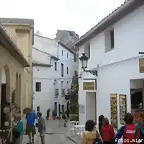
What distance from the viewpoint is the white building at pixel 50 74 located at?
43250 millimetres

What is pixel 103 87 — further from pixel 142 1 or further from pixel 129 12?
pixel 142 1

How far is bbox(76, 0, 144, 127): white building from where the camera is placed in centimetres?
1117

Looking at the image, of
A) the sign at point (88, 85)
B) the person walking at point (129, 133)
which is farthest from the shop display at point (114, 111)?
the person walking at point (129, 133)

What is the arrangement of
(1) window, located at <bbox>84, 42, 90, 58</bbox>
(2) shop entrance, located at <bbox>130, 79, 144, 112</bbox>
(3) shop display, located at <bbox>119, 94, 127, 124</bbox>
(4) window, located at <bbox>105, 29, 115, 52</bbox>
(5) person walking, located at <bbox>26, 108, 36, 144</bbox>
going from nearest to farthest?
(2) shop entrance, located at <bbox>130, 79, 144, 112</bbox> → (3) shop display, located at <bbox>119, 94, 127, 124</bbox> → (4) window, located at <bbox>105, 29, 115, 52</bbox> → (5) person walking, located at <bbox>26, 108, 36, 144</bbox> → (1) window, located at <bbox>84, 42, 90, 58</bbox>

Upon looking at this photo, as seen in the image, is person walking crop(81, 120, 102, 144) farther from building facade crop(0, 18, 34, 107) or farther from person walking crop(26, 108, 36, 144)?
building facade crop(0, 18, 34, 107)

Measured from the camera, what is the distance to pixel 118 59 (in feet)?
42.3

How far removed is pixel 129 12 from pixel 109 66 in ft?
10.1

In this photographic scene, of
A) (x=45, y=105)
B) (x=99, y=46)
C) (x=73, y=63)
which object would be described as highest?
(x=73, y=63)

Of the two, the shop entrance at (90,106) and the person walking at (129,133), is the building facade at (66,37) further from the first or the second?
the person walking at (129,133)

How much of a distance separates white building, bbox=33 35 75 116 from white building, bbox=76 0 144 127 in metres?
Result: 26.5

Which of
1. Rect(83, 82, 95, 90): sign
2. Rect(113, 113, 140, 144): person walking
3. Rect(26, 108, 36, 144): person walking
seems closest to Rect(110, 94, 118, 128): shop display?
Rect(83, 82, 95, 90): sign

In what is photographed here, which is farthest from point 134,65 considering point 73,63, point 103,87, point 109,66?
point 73,63

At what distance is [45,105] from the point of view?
44344 millimetres

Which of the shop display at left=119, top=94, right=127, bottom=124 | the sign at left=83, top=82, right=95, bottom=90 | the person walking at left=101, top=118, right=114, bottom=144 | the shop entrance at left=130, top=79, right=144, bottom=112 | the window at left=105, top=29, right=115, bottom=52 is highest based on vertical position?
the window at left=105, top=29, right=115, bottom=52
